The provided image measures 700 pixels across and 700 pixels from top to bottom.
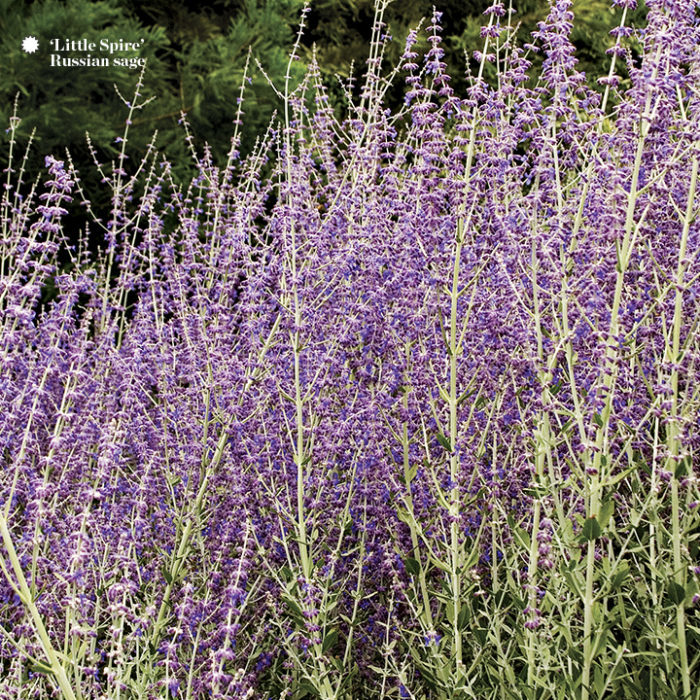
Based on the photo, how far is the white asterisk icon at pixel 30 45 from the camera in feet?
26.9

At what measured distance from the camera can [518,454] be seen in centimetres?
374

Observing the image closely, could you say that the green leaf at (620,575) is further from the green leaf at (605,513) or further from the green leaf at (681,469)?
the green leaf at (681,469)

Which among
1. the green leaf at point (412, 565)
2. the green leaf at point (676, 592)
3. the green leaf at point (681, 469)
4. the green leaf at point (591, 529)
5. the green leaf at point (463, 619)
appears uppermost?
the green leaf at point (681, 469)

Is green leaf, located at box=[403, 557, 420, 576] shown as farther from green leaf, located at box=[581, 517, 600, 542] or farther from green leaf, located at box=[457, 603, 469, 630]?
green leaf, located at box=[581, 517, 600, 542]

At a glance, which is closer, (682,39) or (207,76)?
(682,39)

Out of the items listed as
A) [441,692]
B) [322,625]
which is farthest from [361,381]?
[441,692]

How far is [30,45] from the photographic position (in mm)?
8219

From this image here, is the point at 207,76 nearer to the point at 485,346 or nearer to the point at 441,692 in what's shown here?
the point at 485,346

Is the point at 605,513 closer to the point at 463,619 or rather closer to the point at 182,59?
the point at 463,619

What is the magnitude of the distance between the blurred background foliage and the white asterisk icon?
7cm

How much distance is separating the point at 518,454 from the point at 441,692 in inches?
36.4

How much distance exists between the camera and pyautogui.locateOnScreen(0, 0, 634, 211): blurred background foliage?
27.5ft

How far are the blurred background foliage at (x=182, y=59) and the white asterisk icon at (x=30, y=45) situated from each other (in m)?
0.07

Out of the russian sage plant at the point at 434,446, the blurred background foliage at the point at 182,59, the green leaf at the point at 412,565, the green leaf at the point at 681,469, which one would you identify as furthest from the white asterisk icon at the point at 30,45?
the green leaf at the point at 681,469
